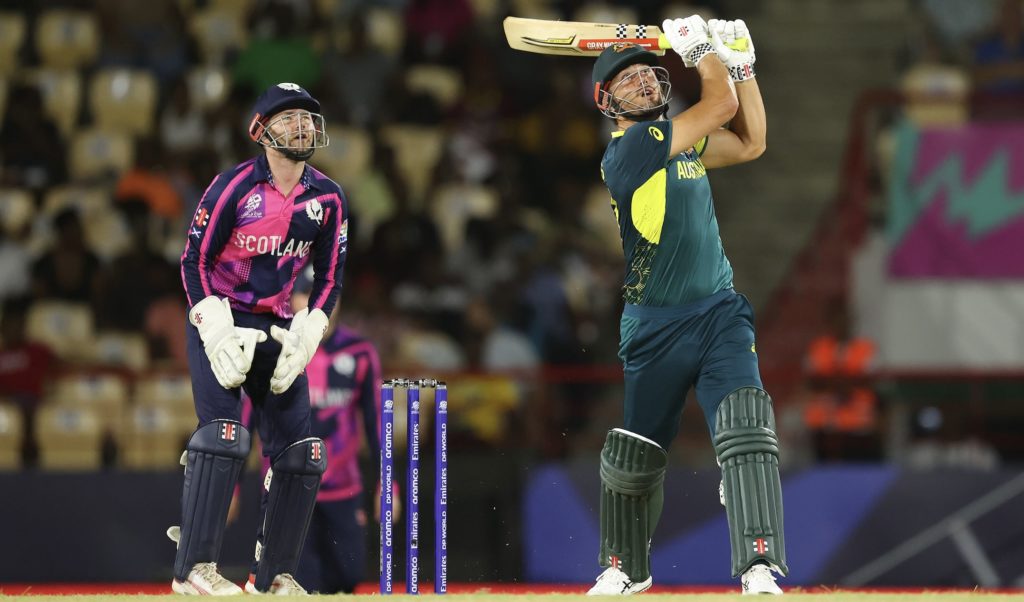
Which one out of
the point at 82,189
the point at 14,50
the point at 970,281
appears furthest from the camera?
the point at 14,50

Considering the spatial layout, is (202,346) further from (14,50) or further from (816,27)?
(816,27)

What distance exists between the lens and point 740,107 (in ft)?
21.4

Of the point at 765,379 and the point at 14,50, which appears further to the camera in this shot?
the point at 14,50

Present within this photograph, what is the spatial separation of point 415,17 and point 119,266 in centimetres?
390

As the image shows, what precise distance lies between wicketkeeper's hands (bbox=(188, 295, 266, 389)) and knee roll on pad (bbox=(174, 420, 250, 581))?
0.62 feet

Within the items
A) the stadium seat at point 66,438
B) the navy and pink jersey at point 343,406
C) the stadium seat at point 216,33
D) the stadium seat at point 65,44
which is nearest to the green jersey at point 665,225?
the navy and pink jersey at point 343,406

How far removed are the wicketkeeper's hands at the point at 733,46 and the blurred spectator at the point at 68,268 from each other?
6744mm

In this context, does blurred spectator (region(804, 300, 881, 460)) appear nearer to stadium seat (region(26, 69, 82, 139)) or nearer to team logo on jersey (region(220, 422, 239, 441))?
team logo on jersey (region(220, 422, 239, 441))

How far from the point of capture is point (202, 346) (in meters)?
6.27

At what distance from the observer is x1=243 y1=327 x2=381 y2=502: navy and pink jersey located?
8.11 meters

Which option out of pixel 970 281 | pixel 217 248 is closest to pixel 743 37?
pixel 217 248

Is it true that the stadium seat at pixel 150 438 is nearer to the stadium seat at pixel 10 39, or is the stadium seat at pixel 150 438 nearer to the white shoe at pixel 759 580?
the stadium seat at pixel 10 39

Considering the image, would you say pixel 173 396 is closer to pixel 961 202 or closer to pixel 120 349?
pixel 120 349

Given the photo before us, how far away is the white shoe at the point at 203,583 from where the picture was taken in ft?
19.9
